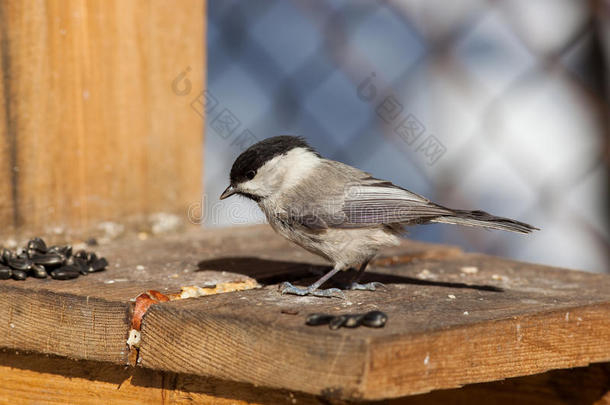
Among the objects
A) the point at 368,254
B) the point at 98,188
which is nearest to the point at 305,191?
the point at 368,254

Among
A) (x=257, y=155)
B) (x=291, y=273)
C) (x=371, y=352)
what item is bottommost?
(x=291, y=273)

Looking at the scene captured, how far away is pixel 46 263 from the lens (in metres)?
2.44

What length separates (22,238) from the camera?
2939 millimetres

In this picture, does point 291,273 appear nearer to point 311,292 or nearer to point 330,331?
point 311,292

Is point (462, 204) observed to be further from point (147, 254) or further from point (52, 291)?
point (52, 291)

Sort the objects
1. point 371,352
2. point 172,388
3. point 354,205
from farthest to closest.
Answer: point 354,205, point 172,388, point 371,352

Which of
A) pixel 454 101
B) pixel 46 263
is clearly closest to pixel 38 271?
pixel 46 263

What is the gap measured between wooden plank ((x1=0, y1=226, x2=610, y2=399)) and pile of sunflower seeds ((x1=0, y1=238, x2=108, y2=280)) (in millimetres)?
49

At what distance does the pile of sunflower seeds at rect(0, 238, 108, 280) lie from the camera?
241 cm

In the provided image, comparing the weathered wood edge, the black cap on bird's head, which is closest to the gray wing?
the black cap on bird's head

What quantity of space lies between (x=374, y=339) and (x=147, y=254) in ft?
4.65

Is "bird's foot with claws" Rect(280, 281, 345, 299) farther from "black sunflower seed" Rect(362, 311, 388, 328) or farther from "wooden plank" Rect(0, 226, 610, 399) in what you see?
"black sunflower seed" Rect(362, 311, 388, 328)

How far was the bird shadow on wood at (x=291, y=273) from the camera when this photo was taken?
2525 millimetres

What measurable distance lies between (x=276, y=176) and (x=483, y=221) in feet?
2.17
